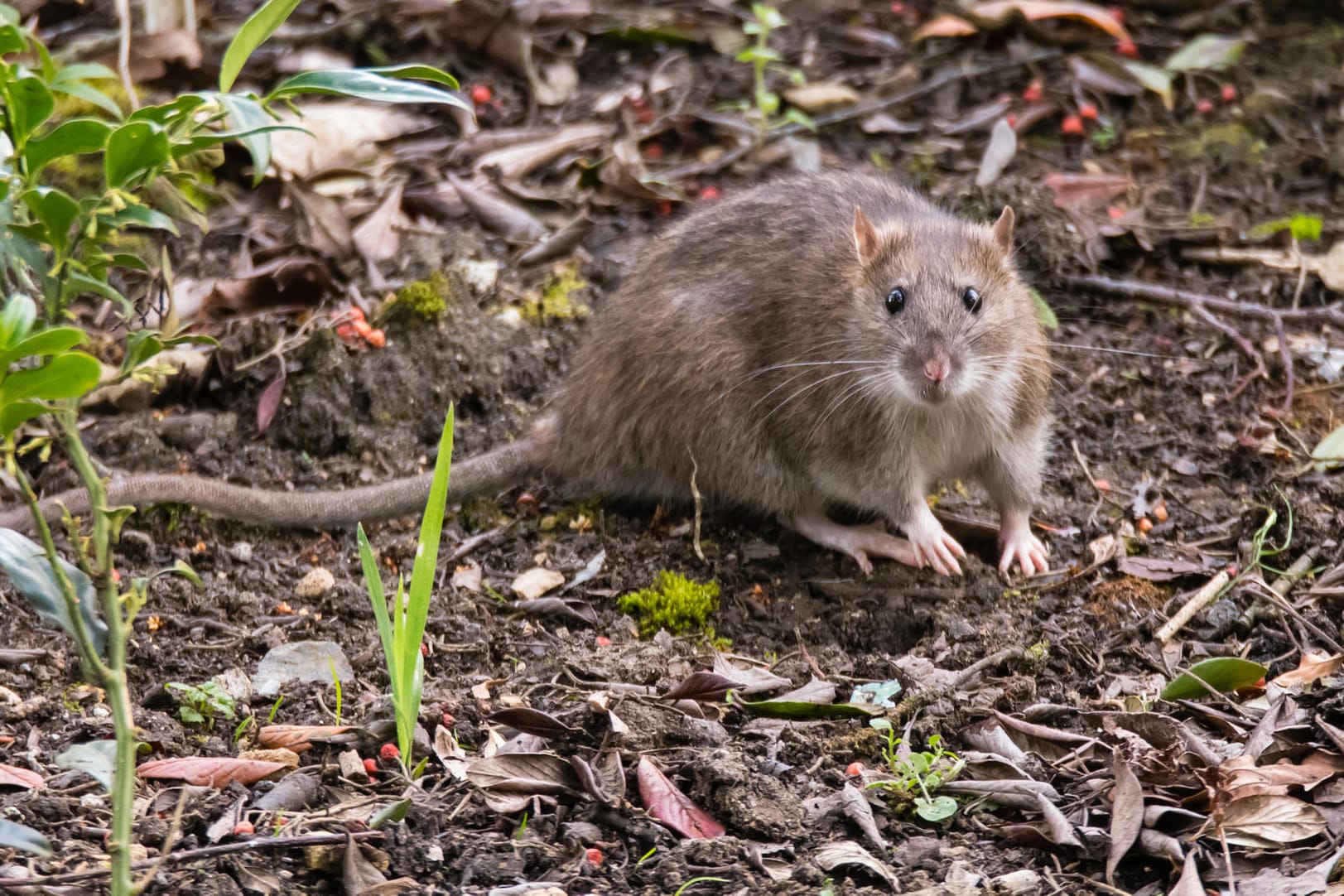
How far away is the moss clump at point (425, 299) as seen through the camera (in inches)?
235

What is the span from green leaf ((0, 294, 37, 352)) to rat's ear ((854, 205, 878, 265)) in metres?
3.10

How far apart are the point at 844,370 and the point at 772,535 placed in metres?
0.77

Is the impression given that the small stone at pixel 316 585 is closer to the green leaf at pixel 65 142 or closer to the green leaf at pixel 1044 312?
the green leaf at pixel 65 142

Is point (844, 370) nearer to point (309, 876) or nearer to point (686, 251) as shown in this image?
point (686, 251)

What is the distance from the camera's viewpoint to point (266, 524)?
525cm

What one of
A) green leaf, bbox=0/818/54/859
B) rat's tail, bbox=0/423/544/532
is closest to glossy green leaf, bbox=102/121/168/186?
green leaf, bbox=0/818/54/859

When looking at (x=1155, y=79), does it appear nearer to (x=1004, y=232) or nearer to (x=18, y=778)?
(x=1004, y=232)

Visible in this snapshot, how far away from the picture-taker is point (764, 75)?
7.93m

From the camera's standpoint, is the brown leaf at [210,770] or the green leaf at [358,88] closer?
the green leaf at [358,88]

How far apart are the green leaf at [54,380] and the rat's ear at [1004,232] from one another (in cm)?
333

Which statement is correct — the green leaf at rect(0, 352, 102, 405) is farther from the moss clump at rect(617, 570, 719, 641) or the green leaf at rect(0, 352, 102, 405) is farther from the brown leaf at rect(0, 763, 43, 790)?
the moss clump at rect(617, 570, 719, 641)

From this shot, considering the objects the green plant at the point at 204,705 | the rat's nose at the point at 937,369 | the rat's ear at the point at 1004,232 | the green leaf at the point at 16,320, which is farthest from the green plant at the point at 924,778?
the green leaf at the point at 16,320

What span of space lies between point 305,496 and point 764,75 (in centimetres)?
397

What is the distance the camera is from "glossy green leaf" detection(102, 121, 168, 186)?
2736mm
